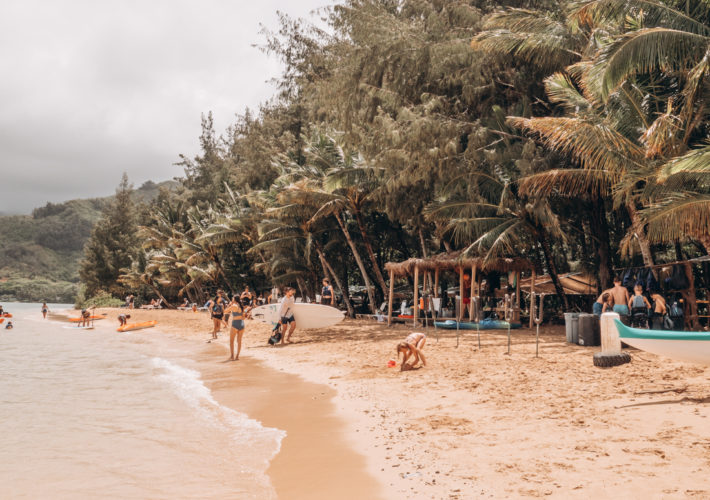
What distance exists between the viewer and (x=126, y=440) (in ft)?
20.5

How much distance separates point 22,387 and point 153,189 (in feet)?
528

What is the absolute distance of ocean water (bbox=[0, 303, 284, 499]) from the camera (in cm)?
474

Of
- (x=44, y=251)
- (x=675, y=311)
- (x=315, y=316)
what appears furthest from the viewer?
(x=44, y=251)

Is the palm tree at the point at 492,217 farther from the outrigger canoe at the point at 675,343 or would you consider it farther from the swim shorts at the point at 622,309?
the outrigger canoe at the point at 675,343

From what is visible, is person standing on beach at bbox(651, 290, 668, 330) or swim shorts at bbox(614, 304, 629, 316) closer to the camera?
swim shorts at bbox(614, 304, 629, 316)

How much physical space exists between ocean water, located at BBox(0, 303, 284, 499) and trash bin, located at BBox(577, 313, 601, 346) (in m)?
7.23

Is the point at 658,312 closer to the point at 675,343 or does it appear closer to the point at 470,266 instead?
the point at 675,343

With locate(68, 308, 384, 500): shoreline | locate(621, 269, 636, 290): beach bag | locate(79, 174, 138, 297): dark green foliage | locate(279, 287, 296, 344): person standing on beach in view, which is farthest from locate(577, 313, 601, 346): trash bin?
locate(79, 174, 138, 297): dark green foliage

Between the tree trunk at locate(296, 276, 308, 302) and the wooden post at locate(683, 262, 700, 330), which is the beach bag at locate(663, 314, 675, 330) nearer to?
the wooden post at locate(683, 262, 700, 330)

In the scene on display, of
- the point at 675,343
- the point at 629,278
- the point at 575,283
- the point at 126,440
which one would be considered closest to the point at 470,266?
the point at 575,283

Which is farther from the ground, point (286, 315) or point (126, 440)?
point (286, 315)

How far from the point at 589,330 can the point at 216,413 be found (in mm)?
7497

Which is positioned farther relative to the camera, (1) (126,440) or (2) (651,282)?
(2) (651,282)

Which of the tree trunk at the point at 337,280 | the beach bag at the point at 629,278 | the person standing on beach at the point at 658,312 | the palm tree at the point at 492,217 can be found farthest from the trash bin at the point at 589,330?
the tree trunk at the point at 337,280
